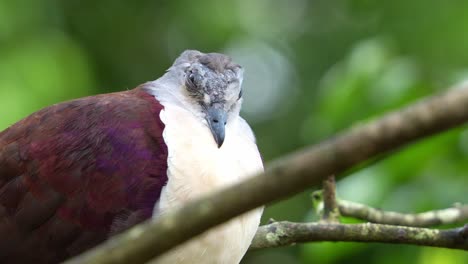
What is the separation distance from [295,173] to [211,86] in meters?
1.52

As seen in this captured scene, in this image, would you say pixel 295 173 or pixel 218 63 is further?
pixel 218 63

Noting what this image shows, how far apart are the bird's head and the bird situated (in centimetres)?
17

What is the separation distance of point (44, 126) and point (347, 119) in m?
1.12

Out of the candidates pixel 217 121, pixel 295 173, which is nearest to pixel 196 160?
pixel 217 121

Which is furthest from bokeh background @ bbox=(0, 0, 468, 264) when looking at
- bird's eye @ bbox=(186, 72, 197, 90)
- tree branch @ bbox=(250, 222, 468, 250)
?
bird's eye @ bbox=(186, 72, 197, 90)

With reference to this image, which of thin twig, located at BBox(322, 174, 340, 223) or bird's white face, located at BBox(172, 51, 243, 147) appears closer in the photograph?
thin twig, located at BBox(322, 174, 340, 223)

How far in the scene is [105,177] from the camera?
2.35m

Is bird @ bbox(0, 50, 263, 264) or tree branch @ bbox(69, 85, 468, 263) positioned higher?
bird @ bbox(0, 50, 263, 264)

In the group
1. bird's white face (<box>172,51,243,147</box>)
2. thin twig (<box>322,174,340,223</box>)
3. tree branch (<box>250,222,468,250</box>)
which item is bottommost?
tree branch (<box>250,222,468,250</box>)

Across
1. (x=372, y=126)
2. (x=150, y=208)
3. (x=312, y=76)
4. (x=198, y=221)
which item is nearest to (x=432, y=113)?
(x=372, y=126)

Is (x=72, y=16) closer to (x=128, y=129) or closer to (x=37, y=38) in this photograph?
(x=37, y=38)

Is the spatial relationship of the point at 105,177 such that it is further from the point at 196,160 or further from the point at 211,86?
the point at 211,86

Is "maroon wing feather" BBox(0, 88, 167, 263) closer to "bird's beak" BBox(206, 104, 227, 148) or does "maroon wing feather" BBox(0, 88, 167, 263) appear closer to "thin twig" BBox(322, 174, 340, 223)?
"bird's beak" BBox(206, 104, 227, 148)

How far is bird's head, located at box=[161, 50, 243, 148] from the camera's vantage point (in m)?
2.70
